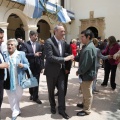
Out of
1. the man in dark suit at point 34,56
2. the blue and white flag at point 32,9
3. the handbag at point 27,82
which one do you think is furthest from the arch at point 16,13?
the handbag at point 27,82

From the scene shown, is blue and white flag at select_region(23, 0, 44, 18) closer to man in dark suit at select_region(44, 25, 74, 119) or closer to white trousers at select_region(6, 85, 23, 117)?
man in dark suit at select_region(44, 25, 74, 119)

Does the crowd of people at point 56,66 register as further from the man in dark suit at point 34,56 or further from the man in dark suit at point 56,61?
the man in dark suit at point 34,56

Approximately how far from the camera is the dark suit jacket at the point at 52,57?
4.06 m

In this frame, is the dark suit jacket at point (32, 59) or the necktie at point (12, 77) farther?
the dark suit jacket at point (32, 59)

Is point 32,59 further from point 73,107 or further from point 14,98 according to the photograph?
point 73,107

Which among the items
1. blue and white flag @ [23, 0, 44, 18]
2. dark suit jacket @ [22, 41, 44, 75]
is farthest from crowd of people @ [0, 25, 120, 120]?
blue and white flag @ [23, 0, 44, 18]

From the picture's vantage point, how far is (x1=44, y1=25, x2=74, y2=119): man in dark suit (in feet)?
13.4

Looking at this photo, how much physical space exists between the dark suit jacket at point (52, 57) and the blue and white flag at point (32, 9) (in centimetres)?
981

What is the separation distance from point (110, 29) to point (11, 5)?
401 inches

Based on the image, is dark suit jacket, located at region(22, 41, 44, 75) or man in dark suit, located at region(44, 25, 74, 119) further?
dark suit jacket, located at region(22, 41, 44, 75)

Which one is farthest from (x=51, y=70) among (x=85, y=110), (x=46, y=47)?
(x=85, y=110)

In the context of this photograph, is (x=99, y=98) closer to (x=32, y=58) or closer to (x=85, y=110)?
(x=85, y=110)

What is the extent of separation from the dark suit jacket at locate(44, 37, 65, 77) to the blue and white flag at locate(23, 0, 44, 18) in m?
9.81

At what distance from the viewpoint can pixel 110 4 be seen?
19297 millimetres
